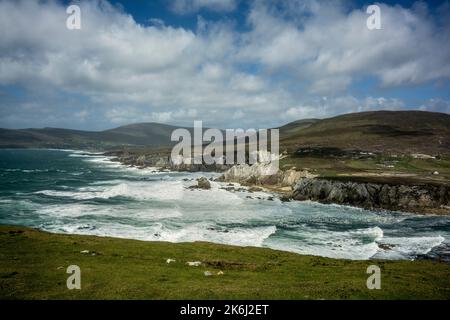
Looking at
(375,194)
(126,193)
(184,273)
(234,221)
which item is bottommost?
(234,221)

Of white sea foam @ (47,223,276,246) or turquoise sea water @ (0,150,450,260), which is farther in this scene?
white sea foam @ (47,223,276,246)

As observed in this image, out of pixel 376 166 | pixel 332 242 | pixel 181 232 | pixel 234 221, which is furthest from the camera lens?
pixel 376 166

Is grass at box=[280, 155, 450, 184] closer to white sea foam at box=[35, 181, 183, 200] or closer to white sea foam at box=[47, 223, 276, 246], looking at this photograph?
white sea foam at box=[35, 181, 183, 200]

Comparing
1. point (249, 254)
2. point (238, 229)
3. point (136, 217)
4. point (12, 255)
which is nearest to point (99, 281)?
point (12, 255)

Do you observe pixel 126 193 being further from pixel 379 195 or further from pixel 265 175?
pixel 379 195

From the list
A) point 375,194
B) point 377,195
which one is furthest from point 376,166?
point 377,195
